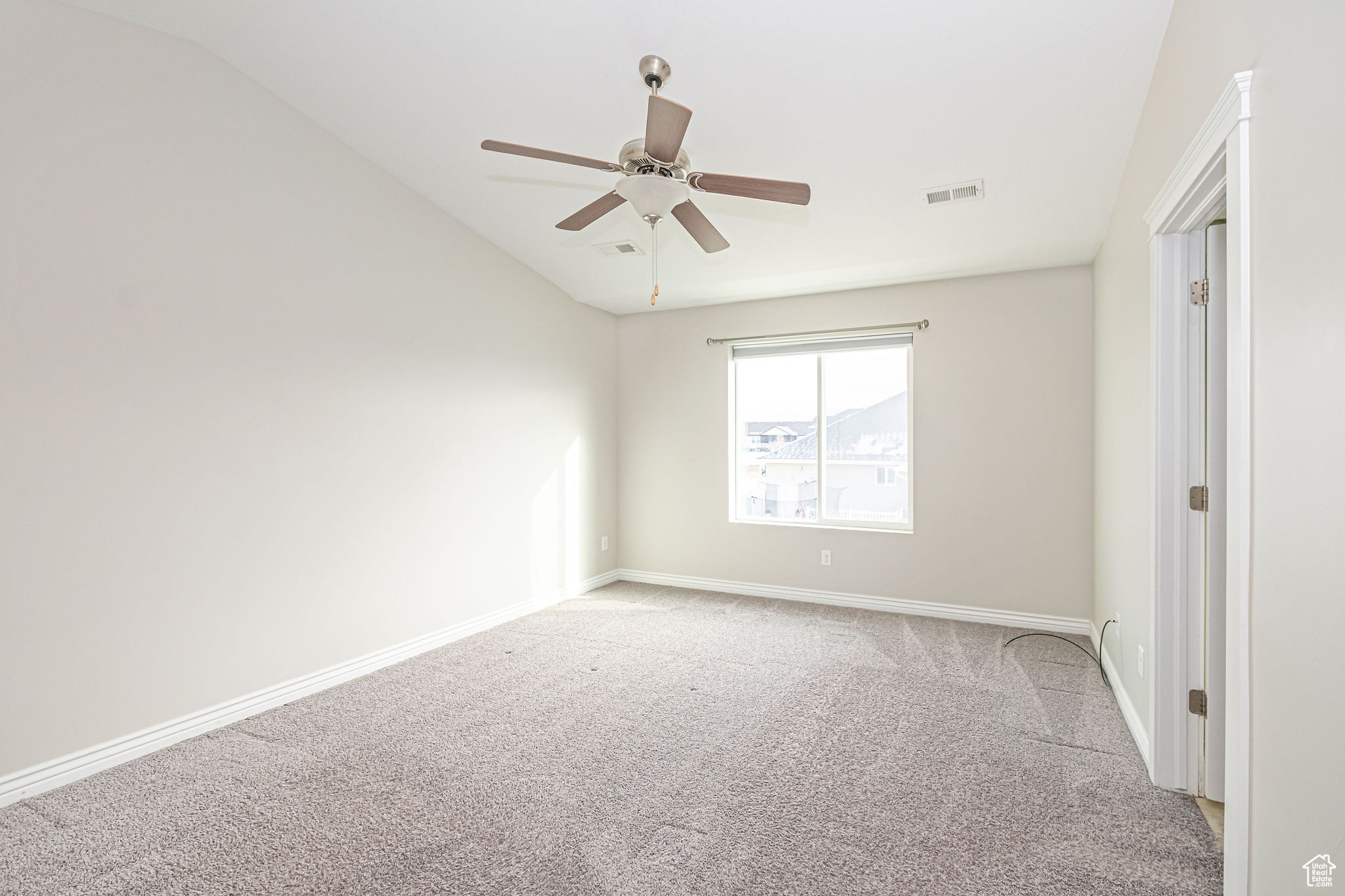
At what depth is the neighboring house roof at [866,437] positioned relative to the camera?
14.8ft

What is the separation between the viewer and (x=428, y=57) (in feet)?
8.64

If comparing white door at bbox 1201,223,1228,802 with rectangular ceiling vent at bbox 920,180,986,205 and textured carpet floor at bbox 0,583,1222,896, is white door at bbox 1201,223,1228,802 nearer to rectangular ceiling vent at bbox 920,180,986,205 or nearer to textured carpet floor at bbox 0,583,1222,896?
textured carpet floor at bbox 0,583,1222,896

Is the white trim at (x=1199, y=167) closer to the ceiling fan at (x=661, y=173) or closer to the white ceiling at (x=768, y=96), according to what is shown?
the white ceiling at (x=768, y=96)

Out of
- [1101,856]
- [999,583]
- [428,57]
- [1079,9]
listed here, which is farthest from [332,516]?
[999,583]

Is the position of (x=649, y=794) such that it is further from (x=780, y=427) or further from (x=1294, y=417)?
(x=780, y=427)

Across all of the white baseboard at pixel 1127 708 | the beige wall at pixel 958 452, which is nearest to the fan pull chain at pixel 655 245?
the beige wall at pixel 958 452

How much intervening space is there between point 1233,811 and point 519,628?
3583 millimetres

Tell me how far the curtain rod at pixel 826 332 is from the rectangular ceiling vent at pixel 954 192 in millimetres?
1191

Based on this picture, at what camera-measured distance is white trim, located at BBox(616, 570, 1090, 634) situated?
4.03m

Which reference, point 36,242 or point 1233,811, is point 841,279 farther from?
point 36,242

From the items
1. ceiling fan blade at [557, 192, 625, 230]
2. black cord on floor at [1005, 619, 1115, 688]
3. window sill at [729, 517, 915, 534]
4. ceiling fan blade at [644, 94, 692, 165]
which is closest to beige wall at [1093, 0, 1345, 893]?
ceiling fan blade at [644, 94, 692, 165]

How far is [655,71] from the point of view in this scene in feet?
8.03

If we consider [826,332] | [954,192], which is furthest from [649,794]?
[826,332]
